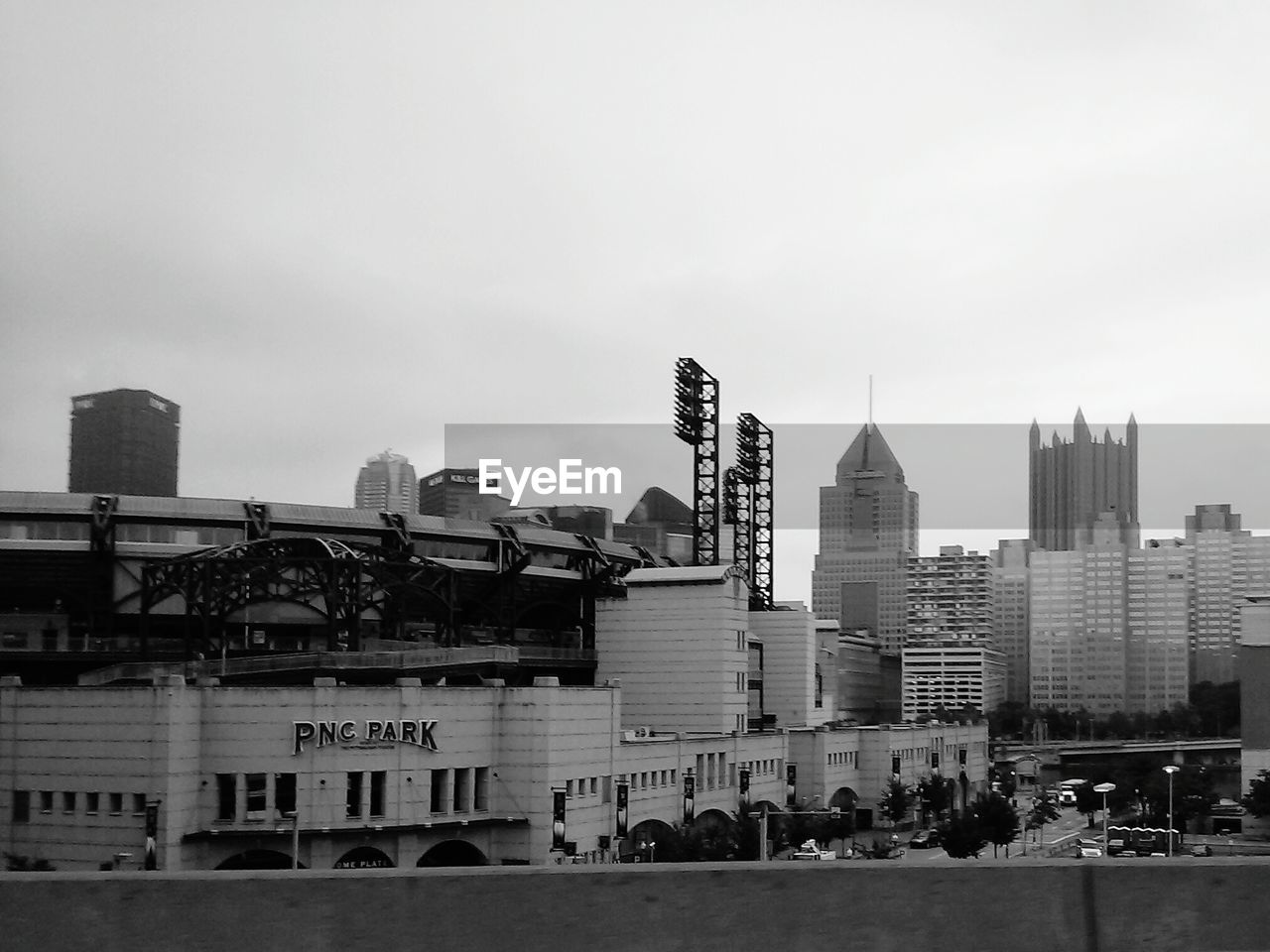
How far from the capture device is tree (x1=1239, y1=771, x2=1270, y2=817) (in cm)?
9869

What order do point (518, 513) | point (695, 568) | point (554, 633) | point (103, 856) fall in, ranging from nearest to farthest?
point (103, 856), point (695, 568), point (554, 633), point (518, 513)

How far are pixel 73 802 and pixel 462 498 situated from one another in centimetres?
12457

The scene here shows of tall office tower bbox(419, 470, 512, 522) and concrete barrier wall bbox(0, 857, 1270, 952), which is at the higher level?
tall office tower bbox(419, 470, 512, 522)

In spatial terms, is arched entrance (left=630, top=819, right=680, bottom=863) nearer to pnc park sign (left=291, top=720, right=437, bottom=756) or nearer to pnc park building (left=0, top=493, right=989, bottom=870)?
pnc park building (left=0, top=493, right=989, bottom=870)

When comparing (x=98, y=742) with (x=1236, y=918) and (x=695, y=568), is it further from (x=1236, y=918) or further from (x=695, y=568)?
(x=1236, y=918)

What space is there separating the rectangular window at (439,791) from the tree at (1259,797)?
61.1 meters

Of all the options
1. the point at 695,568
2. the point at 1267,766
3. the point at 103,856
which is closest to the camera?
the point at 103,856

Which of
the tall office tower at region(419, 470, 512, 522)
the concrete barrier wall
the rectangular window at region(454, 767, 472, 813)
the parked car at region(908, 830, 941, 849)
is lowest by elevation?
the parked car at region(908, 830, 941, 849)

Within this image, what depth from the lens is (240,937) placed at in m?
11.3

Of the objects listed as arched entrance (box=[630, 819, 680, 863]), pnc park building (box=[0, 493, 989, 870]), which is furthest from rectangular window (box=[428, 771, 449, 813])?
arched entrance (box=[630, 819, 680, 863])

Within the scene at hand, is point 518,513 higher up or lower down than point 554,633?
higher up

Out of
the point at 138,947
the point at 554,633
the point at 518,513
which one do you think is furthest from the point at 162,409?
the point at 138,947

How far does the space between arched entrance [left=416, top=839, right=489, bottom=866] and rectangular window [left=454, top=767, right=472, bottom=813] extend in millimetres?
1371

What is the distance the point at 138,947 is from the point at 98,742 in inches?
1874
